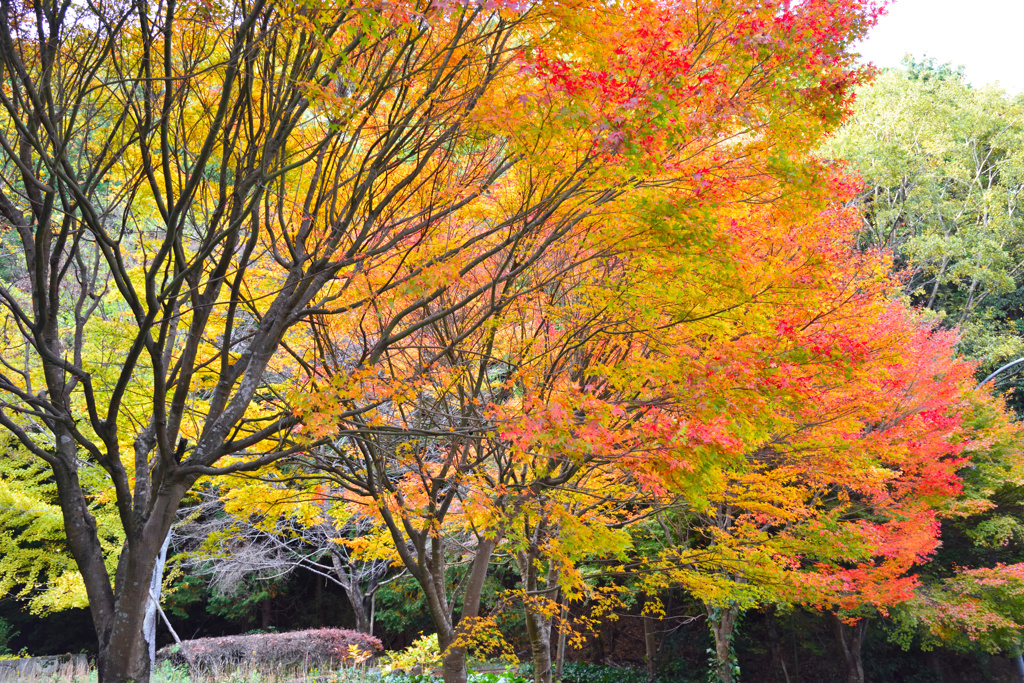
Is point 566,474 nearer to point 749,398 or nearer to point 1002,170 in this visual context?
point 749,398

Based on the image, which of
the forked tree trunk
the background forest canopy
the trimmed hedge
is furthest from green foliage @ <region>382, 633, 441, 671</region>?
the trimmed hedge

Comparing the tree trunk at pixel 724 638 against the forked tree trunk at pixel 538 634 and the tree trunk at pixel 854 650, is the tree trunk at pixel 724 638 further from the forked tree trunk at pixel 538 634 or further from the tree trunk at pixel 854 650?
the forked tree trunk at pixel 538 634

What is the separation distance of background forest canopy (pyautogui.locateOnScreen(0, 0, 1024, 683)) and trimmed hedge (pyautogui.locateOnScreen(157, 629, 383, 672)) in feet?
12.0

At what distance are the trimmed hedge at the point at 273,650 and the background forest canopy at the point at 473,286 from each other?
366 centimetres

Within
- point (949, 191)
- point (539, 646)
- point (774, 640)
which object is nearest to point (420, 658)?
point (539, 646)

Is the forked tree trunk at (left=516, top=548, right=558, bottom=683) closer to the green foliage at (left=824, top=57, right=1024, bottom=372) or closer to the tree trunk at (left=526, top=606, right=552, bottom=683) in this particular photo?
the tree trunk at (left=526, top=606, right=552, bottom=683)

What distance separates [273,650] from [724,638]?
33.4ft

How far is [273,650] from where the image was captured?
15234mm

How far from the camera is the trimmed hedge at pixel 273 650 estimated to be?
1466 cm

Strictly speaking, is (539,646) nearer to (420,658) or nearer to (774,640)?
(420,658)

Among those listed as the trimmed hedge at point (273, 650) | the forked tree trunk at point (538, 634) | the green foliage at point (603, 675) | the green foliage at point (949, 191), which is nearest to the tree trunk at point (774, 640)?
the green foliage at point (603, 675)

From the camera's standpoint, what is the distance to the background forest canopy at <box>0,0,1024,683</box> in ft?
13.2

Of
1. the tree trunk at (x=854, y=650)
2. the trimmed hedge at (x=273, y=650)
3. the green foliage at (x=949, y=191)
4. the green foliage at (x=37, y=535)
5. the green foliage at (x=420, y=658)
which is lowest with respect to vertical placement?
the tree trunk at (x=854, y=650)

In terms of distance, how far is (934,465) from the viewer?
1116 cm
